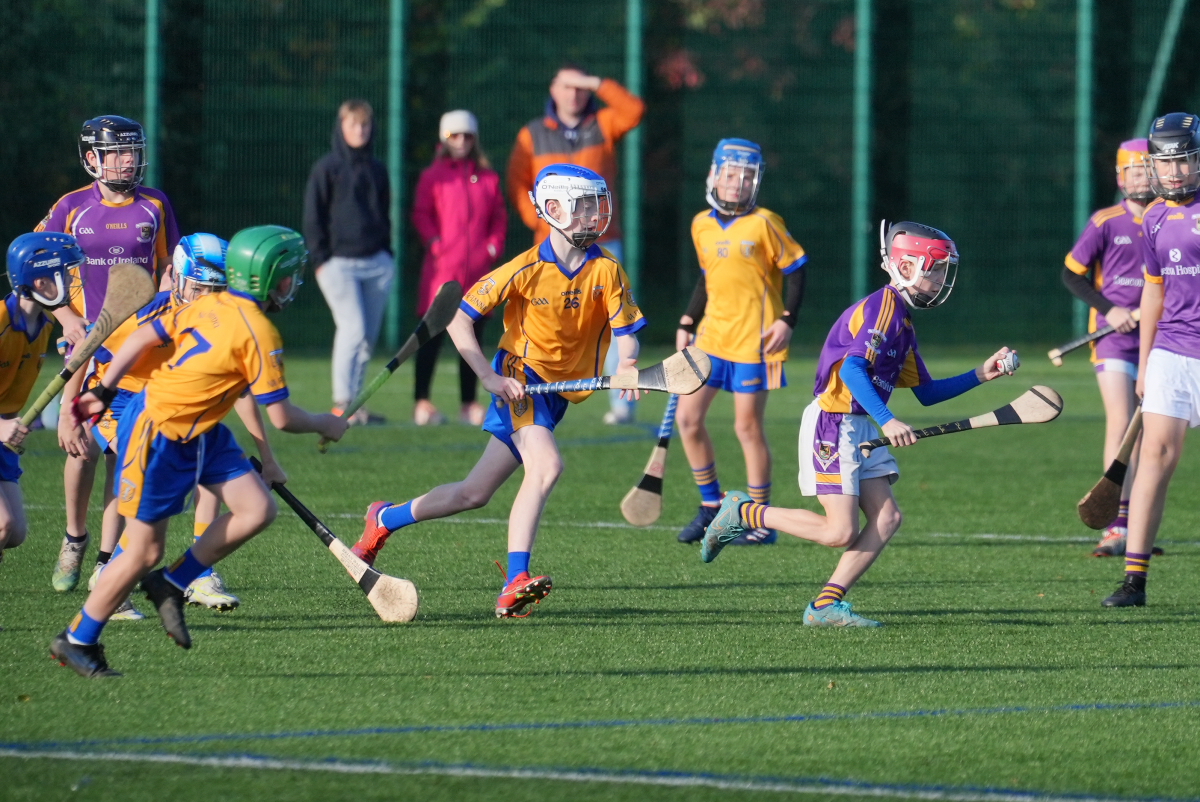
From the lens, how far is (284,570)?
7262 millimetres

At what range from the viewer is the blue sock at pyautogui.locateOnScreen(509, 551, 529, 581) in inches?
250

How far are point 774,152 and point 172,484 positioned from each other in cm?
1608

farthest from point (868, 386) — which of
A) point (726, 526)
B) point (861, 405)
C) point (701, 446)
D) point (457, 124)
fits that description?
point (457, 124)

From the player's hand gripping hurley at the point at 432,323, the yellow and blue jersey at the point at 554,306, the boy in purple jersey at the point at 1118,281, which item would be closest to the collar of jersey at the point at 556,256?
the yellow and blue jersey at the point at 554,306

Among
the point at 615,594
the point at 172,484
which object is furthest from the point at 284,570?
the point at 172,484

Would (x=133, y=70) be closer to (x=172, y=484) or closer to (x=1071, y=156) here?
(x=1071, y=156)

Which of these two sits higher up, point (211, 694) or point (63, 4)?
point (63, 4)

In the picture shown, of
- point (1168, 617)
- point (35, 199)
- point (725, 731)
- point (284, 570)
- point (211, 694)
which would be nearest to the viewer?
point (725, 731)

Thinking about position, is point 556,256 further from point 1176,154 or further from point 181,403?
point 1176,154

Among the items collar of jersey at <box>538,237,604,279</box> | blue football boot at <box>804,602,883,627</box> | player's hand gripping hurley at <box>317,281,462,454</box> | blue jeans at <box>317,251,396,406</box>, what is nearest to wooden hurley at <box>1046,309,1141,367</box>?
blue football boot at <box>804,602,883,627</box>

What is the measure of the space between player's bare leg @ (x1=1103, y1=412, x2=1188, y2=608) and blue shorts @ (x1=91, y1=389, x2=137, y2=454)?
147 inches

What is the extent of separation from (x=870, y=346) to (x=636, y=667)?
1.43 metres

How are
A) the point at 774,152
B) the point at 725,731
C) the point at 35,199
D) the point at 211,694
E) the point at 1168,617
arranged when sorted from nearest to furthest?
1. the point at 725,731
2. the point at 211,694
3. the point at 1168,617
4. the point at 35,199
5. the point at 774,152

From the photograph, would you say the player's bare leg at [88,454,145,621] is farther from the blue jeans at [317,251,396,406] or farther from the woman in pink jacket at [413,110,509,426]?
the woman in pink jacket at [413,110,509,426]
